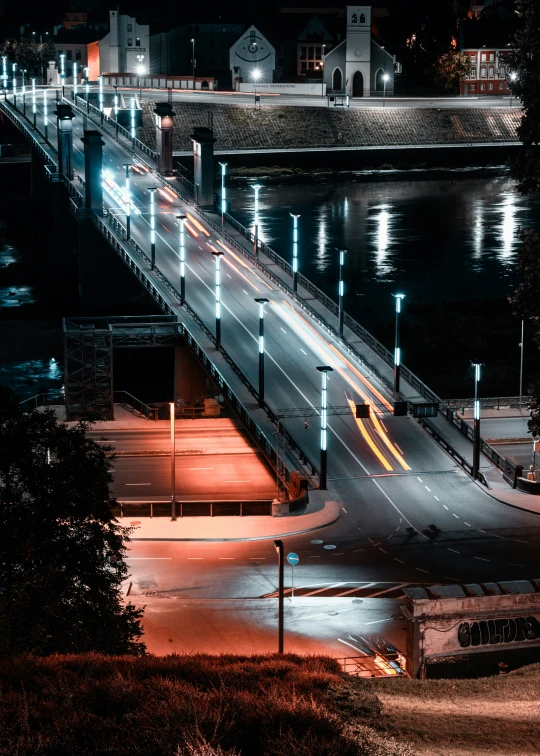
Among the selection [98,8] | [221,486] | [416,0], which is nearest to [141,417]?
[221,486]

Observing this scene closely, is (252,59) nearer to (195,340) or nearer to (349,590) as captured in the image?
(195,340)

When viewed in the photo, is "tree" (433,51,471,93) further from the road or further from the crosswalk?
the crosswalk

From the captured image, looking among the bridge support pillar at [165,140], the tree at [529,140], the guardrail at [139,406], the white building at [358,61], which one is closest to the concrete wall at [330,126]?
the white building at [358,61]

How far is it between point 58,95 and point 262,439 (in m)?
105

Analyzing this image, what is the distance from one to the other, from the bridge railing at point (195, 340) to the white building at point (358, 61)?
268 feet

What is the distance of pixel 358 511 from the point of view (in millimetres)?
45406

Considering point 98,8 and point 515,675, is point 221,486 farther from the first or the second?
point 98,8

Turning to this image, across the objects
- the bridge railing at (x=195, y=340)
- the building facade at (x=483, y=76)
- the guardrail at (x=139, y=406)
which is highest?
the building facade at (x=483, y=76)

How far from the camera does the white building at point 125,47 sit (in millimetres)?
169625

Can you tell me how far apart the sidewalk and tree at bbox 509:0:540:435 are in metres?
12.9

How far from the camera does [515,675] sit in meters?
26.8

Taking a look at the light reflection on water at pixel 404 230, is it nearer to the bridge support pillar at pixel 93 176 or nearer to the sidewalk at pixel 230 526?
the bridge support pillar at pixel 93 176

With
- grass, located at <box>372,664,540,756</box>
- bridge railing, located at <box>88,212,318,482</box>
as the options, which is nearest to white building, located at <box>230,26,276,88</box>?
bridge railing, located at <box>88,212,318,482</box>

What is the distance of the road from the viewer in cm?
3934
